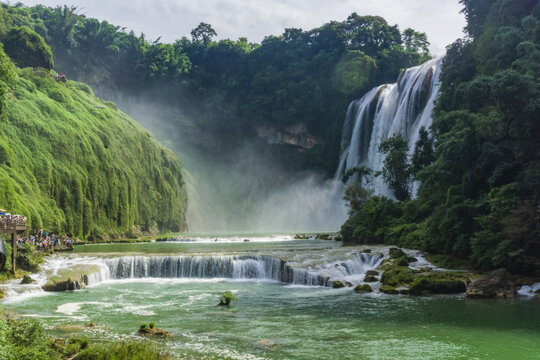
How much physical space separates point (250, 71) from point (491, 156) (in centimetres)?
7400

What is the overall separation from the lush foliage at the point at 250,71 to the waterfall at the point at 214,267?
55.9 meters

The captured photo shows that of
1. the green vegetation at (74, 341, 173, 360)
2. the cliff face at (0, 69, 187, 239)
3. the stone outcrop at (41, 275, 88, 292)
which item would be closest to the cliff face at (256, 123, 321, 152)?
the cliff face at (0, 69, 187, 239)

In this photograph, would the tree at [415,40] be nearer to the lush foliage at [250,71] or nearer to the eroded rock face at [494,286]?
the lush foliage at [250,71]

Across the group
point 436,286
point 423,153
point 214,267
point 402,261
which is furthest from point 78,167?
point 436,286

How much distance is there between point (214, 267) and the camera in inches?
1091

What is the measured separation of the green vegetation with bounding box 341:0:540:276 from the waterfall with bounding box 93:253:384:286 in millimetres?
5295

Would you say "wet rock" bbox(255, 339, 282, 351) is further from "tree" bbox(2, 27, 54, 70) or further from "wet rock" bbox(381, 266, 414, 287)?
"tree" bbox(2, 27, 54, 70)

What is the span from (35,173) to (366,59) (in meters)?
57.0

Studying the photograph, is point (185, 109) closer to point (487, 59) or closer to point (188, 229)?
point (188, 229)

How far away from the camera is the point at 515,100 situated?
22125 mm

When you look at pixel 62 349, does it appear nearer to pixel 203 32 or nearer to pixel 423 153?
pixel 423 153

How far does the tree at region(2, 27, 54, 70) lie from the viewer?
183ft

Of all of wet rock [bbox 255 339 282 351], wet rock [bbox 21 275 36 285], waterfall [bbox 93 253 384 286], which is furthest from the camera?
waterfall [bbox 93 253 384 286]

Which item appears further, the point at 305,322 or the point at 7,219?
the point at 7,219
